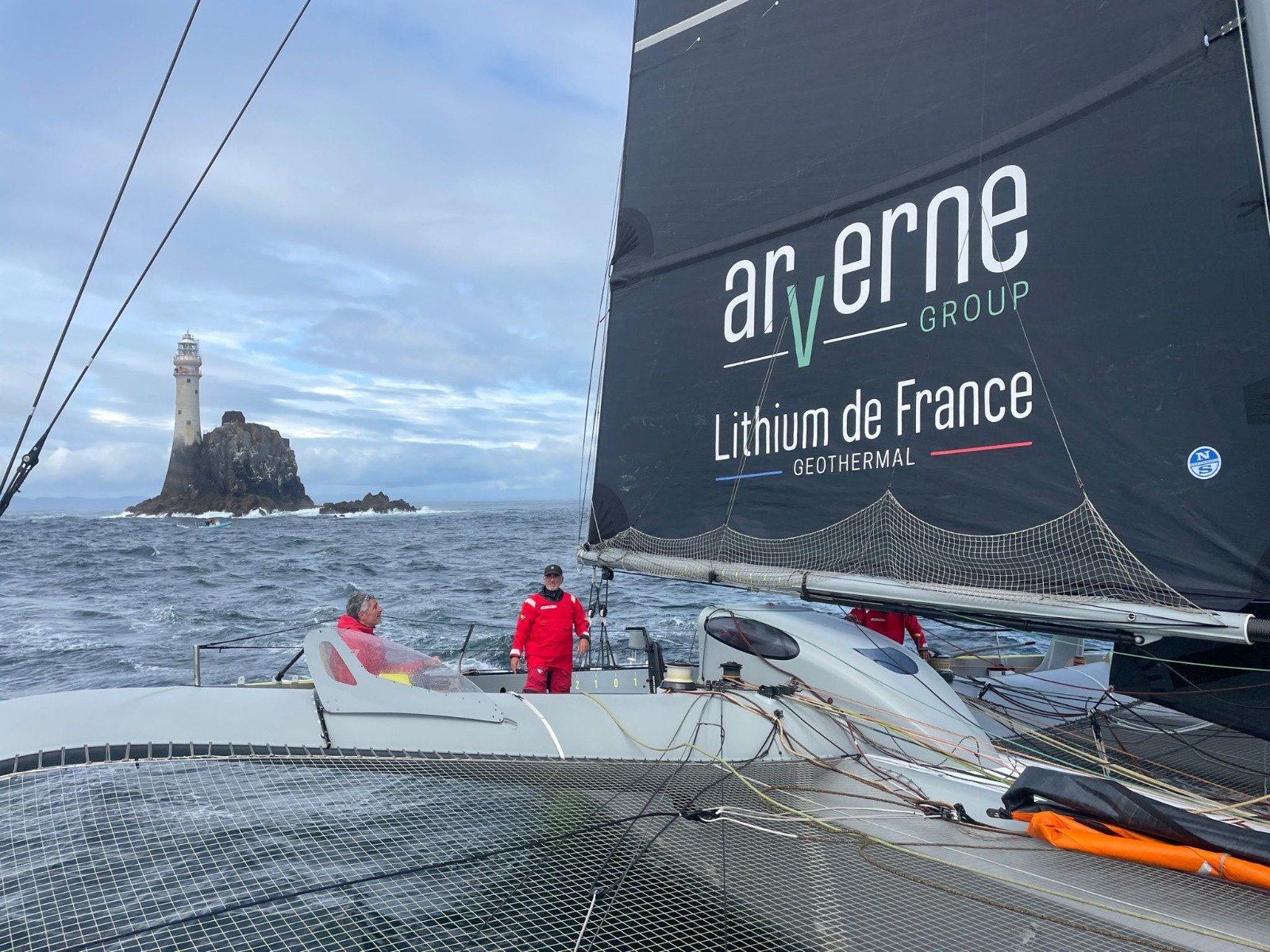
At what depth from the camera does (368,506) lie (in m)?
77.7

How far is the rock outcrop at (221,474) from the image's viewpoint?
220 ft

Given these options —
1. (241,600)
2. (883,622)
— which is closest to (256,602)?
(241,600)

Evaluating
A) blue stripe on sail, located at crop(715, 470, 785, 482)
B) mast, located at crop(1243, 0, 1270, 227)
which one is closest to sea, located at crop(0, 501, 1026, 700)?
blue stripe on sail, located at crop(715, 470, 785, 482)

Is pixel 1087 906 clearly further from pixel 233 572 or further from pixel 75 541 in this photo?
pixel 75 541

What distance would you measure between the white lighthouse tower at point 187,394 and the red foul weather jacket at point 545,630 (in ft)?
223

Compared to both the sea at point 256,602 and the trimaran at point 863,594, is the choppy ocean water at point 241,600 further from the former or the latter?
the trimaran at point 863,594

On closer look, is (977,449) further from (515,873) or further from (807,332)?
(515,873)

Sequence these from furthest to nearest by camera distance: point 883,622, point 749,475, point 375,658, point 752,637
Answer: point 883,622, point 749,475, point 752,637, point 375,658

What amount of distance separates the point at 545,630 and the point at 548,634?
31 millimetres

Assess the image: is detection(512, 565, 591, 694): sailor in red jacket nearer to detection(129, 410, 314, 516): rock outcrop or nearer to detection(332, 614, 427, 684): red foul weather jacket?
detection(332, 614, 427, 684): red foul weather jacket

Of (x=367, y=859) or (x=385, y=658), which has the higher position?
(x=385, y=658)

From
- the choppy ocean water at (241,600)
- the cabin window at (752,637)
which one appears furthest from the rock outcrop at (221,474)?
the cabin window at (752,637)

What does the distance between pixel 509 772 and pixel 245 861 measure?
1.08 m

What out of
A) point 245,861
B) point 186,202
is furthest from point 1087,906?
point 186,202
